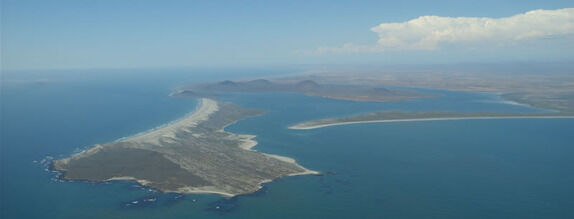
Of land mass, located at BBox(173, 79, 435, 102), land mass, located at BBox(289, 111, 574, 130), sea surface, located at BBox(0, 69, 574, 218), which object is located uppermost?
land mass, located at BBox(173, 79, 435, 102)

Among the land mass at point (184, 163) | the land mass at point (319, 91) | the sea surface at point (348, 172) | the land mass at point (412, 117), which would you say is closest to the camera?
the sea surface at point (348, 172)

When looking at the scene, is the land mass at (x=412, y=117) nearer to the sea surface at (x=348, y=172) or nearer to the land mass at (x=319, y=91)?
the sea surface at (x=348, y=172)

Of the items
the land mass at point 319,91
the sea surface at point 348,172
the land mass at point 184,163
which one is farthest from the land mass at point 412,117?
the land mass at point 319,91

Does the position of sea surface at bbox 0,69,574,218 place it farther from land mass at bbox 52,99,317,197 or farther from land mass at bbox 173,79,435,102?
land mass at bbox 173,79,435,102

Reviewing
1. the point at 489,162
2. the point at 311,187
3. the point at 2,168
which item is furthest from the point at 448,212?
the point at 2,168

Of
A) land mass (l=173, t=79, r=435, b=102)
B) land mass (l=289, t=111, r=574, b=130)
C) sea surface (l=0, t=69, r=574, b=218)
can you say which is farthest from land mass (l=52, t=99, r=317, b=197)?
land mass (l=173, t=79, r=435, b=102)

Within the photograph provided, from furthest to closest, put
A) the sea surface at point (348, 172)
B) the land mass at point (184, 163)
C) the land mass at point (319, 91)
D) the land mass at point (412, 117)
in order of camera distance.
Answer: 1. the land mass at point (319, 91)
2. the land mass at point (412, 117)
3. the land mass at point (184, 163)
4. the sea surface at point (348, 172)
